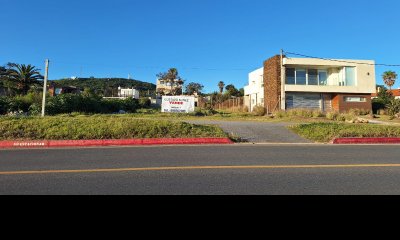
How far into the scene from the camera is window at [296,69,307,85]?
33344 millimetres

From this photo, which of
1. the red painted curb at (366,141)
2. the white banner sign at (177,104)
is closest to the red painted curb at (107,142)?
the red painted curb at (366,141)

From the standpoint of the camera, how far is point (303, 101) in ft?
109

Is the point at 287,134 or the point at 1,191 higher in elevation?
the point at 287,134

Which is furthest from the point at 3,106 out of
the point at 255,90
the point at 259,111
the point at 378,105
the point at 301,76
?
the point at 378,105

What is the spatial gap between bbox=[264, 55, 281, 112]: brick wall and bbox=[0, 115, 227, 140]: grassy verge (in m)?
20.0

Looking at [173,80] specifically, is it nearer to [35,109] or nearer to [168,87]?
[168,87]

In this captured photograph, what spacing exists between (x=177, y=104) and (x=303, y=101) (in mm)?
14092

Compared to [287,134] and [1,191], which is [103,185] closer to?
[1,191]

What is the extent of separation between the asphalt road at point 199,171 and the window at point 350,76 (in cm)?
2642

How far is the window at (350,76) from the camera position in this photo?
111 feet
